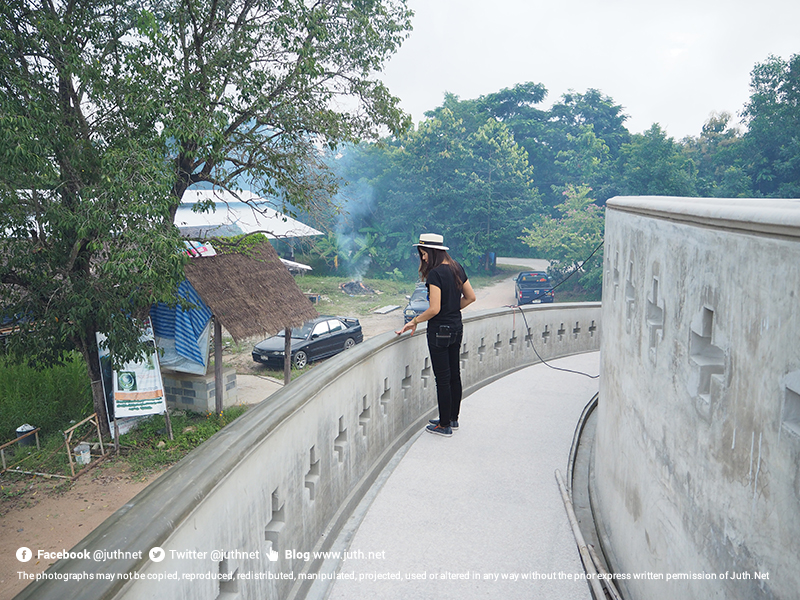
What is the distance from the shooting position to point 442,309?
4816mm

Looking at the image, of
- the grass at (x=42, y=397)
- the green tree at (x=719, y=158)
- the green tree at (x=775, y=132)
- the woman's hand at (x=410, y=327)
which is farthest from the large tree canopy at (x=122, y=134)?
the green tree at (x=775, y=132)

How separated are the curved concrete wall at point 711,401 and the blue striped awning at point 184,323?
26.4ft

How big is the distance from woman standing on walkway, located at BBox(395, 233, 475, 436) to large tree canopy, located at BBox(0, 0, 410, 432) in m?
3.36

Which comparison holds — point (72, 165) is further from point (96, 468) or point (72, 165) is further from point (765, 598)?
point (765, 598)

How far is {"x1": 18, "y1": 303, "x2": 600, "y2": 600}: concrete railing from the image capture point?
171cm

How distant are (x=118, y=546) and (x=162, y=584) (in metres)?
0.19

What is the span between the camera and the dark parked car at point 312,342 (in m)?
16.3

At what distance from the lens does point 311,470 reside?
3.36 metres

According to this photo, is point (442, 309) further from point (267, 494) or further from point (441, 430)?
point (267, 494)

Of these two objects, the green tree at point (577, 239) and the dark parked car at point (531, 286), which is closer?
the dark parked car at point (531, 286)

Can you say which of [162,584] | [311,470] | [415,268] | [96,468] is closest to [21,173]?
[96,468]

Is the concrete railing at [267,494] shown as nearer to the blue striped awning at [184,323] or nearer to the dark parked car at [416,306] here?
the blue striped awning at [184,323]

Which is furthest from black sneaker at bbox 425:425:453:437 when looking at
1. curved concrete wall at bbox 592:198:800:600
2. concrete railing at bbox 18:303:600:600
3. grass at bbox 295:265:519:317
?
grass at bbox 295:265:519:317

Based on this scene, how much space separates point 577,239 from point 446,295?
2703 cm
